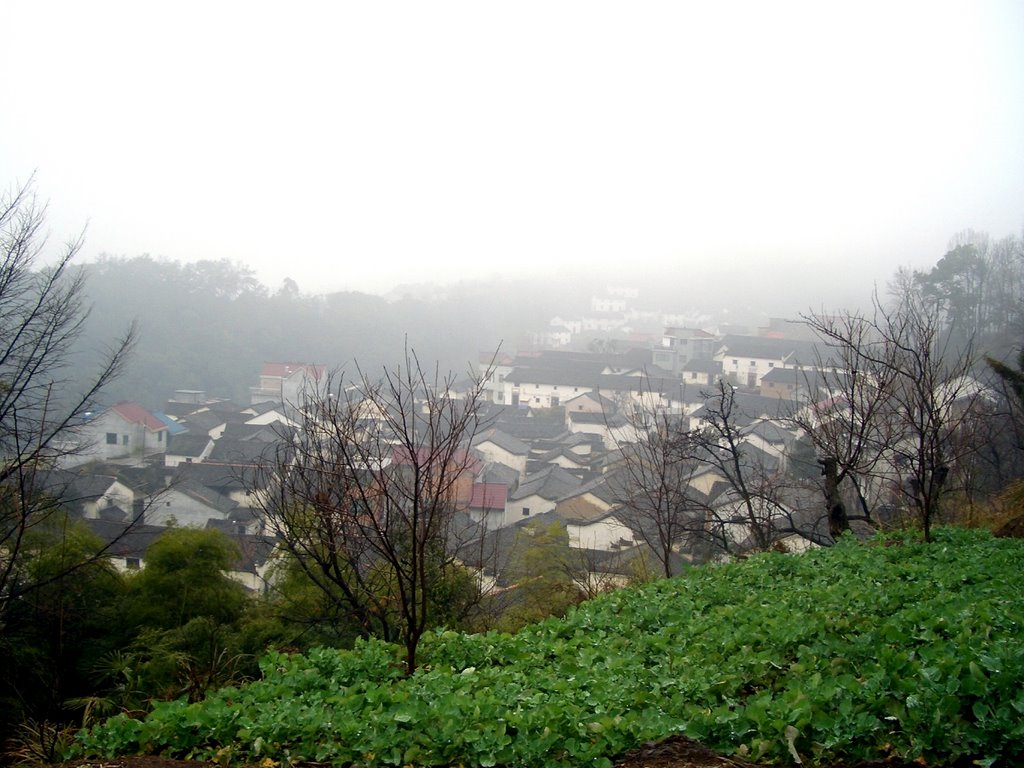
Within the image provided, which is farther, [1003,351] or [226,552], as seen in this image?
[1003,351]

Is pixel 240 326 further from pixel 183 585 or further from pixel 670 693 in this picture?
pixel 670 693

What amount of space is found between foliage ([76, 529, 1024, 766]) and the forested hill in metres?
28.7

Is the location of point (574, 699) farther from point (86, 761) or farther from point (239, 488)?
point (239, 488)

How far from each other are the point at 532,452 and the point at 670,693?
68.1 ft

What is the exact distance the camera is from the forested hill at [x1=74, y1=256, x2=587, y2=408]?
32.8 metres

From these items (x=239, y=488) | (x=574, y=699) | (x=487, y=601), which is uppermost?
(x=574, y=699)

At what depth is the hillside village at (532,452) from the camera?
1017 centimetres

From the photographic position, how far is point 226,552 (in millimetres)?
8125

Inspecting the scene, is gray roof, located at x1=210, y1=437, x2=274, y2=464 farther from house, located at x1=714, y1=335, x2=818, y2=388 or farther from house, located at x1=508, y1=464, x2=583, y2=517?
house, located at x1=714, y1=335, x2=818, y2=388

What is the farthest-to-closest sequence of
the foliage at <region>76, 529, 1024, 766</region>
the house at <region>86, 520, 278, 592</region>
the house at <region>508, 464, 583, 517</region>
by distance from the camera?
the house at <region>508, 464, 583, 517</region> → the house at <region>86, 520, 278, 592</region> → the foliage at <region>76, 529, 1024, 766</region>

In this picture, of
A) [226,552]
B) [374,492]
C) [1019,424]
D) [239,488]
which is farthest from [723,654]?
[239,488]

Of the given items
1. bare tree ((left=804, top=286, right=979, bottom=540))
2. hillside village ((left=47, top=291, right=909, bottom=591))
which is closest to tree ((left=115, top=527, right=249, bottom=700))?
hillside village ((left=47, top=291, right=909, bottom=591))

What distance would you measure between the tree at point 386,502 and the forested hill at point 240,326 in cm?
2590

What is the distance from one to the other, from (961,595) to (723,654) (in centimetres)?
130
